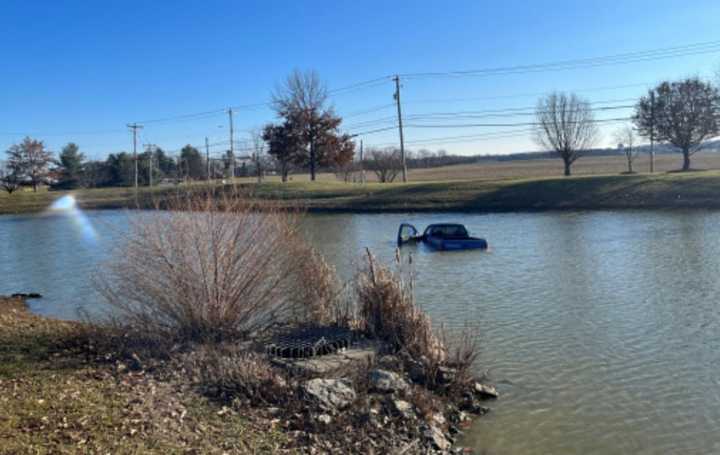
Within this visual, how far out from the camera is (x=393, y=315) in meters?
8.59

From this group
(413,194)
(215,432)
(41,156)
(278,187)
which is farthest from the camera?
(41,156)

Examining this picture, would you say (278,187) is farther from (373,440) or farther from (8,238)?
(373,440)

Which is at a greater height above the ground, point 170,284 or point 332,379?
point 170,284

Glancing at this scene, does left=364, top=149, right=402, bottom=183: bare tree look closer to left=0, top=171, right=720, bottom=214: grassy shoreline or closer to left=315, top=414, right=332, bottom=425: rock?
left=0, top=171, right=720, bottom=214: grassy shoreline

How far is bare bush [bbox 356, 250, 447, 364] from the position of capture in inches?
319

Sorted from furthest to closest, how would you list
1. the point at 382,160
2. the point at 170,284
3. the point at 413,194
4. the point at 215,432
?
the point at 382,160, the point at 413,194, the point at 170,284, the point at 215,432

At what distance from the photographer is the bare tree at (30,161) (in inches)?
3164

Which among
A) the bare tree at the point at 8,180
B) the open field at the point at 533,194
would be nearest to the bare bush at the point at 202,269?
the open field at the point at 533,194

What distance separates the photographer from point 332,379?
6.87 metres

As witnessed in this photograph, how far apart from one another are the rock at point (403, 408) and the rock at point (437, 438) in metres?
0.28

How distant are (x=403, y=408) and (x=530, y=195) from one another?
36117mm

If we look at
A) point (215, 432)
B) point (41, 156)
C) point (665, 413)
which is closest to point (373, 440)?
point (215, 432)

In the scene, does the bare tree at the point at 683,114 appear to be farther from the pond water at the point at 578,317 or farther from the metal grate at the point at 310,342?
the metal grate at the point at 310,342

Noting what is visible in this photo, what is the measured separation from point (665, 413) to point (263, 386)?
4731 millimetres
